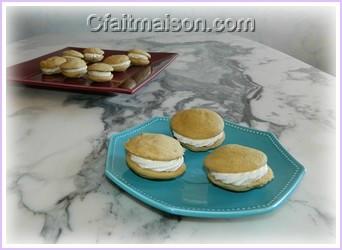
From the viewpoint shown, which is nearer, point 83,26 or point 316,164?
point 316,164

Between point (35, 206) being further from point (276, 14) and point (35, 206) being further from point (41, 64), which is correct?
point (276, 14)

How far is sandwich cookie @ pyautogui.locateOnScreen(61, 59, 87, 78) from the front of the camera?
1155 mm

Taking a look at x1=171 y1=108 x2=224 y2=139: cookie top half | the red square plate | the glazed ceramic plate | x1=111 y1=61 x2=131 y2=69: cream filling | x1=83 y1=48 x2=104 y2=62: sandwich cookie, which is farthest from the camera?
x1=83 y1=48 x2=104 y2=62: sandwich cookie

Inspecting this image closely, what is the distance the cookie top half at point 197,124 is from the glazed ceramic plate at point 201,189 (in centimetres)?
4

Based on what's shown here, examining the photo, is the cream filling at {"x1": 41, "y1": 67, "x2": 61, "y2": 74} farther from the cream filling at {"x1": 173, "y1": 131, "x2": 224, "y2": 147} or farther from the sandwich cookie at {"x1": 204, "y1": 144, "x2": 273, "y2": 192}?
the sandwich cookie at {"x1": 204, "y1": 144, "x2": 273, "y2": 192}

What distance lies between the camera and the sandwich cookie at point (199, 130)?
787mm

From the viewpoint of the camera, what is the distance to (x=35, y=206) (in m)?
0.66

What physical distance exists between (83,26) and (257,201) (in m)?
1.76

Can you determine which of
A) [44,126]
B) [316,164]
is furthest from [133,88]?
[316,164]

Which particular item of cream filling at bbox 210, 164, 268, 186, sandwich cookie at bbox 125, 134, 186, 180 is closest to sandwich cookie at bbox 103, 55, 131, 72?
sandwich cookie at bbox 125, 134, 186, 180

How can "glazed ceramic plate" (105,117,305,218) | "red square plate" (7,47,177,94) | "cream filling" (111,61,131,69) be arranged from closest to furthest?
1. "glazed ceramic plate" (105,117,305,218)
2. "red square plate" (7,47,177,94)
3. "cream filling" (111,61,131,69)

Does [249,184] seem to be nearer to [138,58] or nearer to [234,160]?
[234,160]

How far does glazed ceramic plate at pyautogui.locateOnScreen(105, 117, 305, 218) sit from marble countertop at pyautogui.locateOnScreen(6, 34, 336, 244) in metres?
0.03

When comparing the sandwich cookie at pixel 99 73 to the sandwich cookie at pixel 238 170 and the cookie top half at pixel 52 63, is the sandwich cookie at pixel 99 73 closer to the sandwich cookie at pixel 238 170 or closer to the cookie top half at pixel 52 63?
the cookie top half at pixel 52 63
